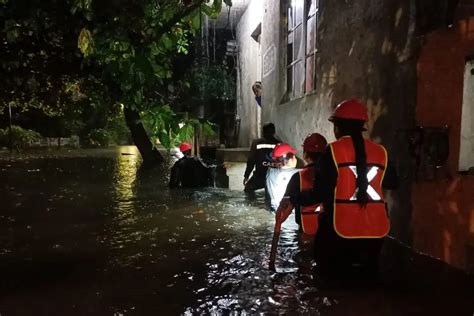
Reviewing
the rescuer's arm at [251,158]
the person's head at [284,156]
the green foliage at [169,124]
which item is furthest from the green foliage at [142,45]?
the rescuer's arm at [251,158]

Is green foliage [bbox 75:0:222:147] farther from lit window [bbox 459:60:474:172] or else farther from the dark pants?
lit window [bbox 459:60:474:172]

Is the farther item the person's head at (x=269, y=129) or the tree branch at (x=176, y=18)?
the person's head at (x=269, y=129)

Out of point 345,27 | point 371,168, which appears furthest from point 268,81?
point 371,168

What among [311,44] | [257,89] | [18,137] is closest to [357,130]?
[311,44]

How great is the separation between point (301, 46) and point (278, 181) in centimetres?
448

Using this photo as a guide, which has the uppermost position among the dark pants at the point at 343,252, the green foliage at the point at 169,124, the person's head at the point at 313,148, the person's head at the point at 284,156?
the green foliage at the point at 169,124

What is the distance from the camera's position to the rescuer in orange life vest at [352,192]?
336cm

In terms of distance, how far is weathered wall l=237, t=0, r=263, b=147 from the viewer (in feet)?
50.1

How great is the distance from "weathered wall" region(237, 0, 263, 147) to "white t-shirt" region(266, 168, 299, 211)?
28.7ft

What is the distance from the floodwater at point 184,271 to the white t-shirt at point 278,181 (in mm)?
556

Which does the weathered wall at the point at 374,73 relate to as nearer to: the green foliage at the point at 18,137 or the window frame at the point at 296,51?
the window frame at the point at 296,51

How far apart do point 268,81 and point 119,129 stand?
3092 centimetres

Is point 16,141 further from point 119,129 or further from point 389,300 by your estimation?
point 389,300

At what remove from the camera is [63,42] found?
29.6 feet
